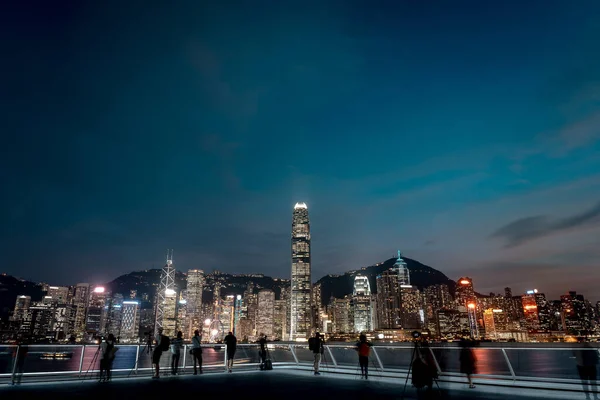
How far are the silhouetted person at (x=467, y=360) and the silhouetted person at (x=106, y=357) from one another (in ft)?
39.4

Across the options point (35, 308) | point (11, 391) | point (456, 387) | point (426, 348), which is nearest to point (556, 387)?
point (456, 387)

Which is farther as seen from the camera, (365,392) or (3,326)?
(3,326)

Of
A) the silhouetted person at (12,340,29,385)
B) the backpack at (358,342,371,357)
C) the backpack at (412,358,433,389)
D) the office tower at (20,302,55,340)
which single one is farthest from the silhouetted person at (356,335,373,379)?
the office tower at (20,302,55,340)

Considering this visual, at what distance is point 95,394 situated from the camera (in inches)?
441

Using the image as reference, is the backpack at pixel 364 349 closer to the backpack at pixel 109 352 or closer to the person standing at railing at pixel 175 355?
the person standing at railing at pixel 175 355

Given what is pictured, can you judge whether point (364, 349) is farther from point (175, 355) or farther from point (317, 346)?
point (175, 355)

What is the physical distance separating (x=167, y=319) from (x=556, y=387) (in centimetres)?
20180

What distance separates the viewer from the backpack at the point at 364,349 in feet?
52.7

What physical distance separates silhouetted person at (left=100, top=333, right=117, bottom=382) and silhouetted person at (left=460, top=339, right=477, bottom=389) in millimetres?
11997

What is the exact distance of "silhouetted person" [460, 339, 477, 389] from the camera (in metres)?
13.1

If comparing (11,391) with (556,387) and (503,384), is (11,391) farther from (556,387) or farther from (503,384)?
(556,387)

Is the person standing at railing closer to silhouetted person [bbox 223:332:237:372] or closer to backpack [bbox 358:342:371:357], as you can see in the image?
silhouetted person [bbox 223:332:237:372]

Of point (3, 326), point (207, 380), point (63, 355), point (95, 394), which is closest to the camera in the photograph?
point (95, 394)

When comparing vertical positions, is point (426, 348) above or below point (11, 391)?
above
